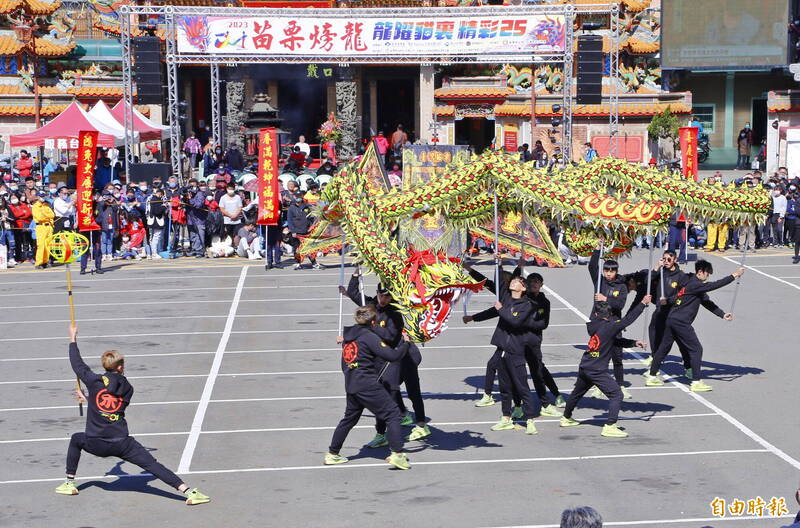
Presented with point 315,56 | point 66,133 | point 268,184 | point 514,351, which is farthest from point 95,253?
point 514,351

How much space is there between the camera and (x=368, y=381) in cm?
1273

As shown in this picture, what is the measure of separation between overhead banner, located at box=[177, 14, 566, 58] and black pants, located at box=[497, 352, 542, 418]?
66.7 ft

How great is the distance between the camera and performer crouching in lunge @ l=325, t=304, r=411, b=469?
12.7 meters

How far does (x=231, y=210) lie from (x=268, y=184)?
1702 mm

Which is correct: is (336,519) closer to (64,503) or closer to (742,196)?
(64,503)

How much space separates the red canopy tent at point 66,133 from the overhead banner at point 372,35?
3.73 m

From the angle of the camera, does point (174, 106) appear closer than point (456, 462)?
No

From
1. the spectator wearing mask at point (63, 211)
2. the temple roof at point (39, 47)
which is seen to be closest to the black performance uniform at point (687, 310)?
the spectator wearing mask at point (63, 211)

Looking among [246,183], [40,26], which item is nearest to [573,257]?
[246,183]

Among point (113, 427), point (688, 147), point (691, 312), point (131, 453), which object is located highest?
point (688, 147)

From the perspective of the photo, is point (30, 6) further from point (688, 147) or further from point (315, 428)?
point (315, 428)

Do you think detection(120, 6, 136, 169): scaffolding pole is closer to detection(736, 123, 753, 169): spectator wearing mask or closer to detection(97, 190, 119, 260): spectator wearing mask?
detection(97, 190, 119, 260): spectator wearing mask

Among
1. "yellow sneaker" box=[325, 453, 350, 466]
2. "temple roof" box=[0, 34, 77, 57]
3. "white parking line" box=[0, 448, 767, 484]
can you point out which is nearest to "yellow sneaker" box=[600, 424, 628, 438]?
"white parking line" box=[0, 448, 767, 484]

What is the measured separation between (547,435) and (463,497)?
245cm
